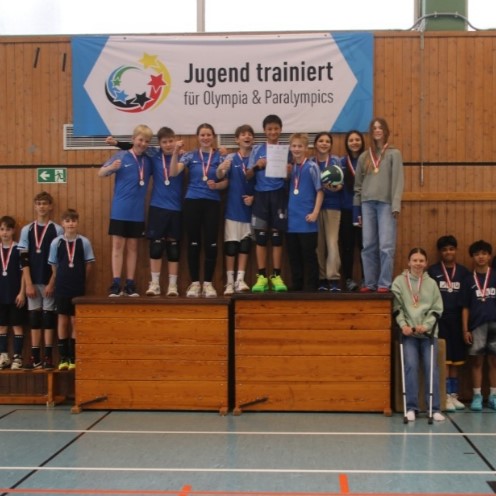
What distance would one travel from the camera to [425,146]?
7016 mm

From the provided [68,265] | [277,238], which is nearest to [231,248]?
[277,238]

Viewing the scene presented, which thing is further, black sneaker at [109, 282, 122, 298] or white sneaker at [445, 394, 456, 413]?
black sneaker at [109, 282, 122, 298]

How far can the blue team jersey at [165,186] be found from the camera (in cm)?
676

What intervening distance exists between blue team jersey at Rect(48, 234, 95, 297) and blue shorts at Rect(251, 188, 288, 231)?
188cm

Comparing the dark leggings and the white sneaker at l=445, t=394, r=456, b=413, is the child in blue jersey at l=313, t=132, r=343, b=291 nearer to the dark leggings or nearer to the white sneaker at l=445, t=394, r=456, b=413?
the dark leggings

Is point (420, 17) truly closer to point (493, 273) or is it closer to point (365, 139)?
point (365, 139)

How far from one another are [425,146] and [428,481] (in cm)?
396

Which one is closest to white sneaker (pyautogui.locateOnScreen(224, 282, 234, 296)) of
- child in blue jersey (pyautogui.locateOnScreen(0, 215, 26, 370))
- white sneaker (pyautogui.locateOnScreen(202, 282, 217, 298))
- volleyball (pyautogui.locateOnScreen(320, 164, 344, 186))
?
white sneaker (pyautogui.locateOnScreen(202, 282, 217, 298))

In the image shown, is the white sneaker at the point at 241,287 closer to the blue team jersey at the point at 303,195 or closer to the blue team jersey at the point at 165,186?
the blue team jersey at the point at 303,195

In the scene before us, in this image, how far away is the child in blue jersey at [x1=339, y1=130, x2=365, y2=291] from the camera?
6715 mm

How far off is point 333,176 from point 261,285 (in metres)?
1.32

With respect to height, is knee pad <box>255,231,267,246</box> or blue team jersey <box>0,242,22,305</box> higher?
knee pad <box>255,231,267,246</box>

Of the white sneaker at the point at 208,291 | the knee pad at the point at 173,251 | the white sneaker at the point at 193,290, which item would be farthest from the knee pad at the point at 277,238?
the knee pad at the point at 173,251

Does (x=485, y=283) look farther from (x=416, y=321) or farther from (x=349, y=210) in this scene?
(x=349, y=210)
